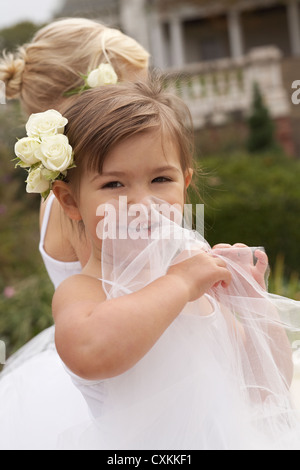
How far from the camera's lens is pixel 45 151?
171 centimetres

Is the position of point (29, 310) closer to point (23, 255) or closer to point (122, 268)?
point (23, 255)

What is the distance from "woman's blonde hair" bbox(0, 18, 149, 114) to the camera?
2.65 m

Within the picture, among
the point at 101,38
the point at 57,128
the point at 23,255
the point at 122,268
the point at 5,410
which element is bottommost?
the point at 23,255

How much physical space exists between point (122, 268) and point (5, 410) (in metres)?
0.89

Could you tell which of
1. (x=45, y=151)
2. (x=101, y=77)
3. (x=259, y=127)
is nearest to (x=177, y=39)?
(x=259, y=127)

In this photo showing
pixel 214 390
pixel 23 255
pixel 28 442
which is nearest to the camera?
pixel 214 390

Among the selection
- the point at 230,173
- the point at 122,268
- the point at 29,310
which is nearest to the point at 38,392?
the point at 122,268

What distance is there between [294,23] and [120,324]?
2078 centimetres

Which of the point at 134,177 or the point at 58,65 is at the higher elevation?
the point at 58,65

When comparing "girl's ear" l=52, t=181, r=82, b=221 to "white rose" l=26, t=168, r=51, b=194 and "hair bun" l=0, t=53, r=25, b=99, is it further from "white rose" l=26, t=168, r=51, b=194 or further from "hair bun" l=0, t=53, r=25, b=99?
"hair bun" l=0, t=53, r=25, b=99

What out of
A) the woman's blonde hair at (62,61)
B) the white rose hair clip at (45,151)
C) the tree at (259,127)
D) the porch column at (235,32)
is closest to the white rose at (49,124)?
the white rose hair clip at (45,151)

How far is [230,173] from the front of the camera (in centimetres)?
855

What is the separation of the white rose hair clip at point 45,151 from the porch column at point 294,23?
1983 centimetres

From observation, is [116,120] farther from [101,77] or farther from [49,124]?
[101,77]
